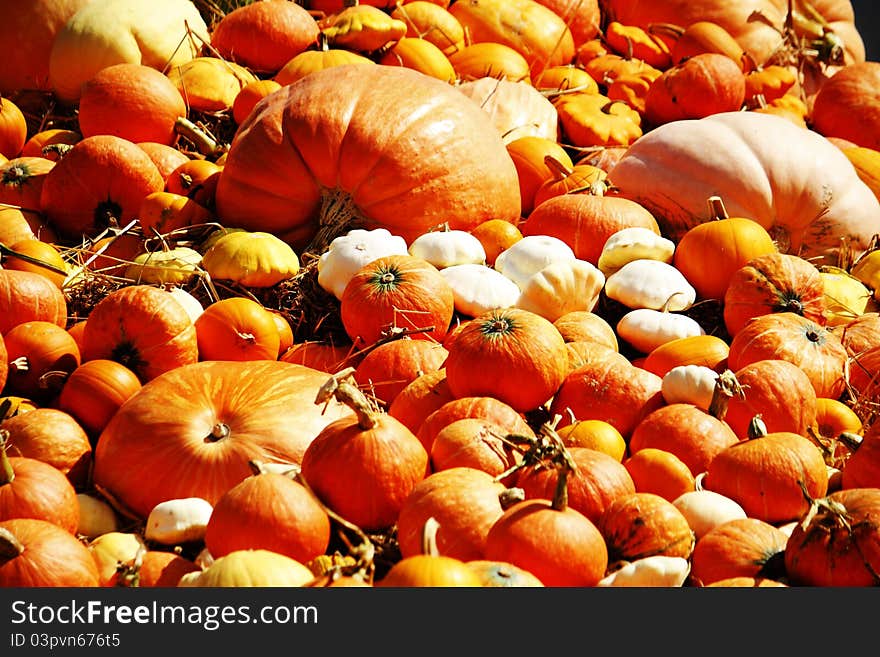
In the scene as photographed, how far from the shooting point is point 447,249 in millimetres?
4355

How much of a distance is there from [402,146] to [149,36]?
203 cm

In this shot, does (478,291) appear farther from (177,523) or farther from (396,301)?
(177,523)

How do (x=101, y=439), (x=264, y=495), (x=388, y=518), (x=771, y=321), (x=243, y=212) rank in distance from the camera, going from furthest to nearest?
1. (x=243, y=212)
2. (x=771, y=321)
3. (x=101, y=439)
4. (x=388, y=518)
5. (x=264, y=495)

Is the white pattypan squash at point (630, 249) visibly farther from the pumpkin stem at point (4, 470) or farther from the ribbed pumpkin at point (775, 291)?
the pumpkin stem at point (4, 470)

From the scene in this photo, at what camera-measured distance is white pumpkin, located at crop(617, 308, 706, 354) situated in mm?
4172

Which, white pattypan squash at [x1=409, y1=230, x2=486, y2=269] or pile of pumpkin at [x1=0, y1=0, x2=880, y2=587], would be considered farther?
white pattypan squash at [x1=409, y1=230, x2=486, y2=269]

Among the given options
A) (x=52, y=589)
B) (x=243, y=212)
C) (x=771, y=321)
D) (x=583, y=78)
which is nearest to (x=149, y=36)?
(x=243, y=212)

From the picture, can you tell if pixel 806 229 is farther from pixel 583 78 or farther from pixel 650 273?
pixel 583 78

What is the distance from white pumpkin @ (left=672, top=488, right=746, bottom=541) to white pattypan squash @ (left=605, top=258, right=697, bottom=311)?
4.59 feet

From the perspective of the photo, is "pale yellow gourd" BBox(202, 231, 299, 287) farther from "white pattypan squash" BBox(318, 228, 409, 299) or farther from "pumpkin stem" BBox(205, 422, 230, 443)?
"pumpkin stem" BBox(205, 422, 230, 443)

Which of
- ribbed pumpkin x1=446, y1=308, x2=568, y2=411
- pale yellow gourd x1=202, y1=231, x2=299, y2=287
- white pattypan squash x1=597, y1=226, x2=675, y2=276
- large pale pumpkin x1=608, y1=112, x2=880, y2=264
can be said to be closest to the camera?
ribbed pumpkin x1=446, y1=308, x2=568, y2=411

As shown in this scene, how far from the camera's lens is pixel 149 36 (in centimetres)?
597

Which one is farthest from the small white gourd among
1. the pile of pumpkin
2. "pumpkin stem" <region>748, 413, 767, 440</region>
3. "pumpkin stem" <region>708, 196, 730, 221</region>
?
"pumpkin stem" <region>708, 196, 730, 221</region>

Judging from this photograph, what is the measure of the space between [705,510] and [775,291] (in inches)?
58.4
